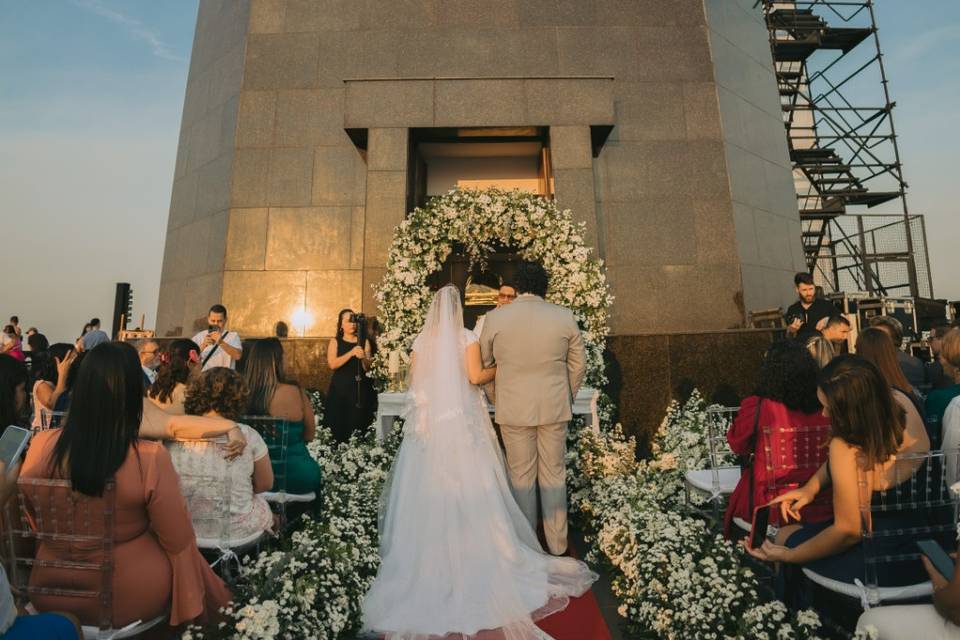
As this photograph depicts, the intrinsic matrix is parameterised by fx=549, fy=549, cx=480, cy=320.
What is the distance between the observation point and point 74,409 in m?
2.48

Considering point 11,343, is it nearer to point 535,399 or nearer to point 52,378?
point 52,378

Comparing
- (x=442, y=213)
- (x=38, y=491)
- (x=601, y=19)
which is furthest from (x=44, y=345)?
(x=601, y=19)

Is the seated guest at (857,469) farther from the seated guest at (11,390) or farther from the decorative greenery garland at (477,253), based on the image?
the decorative greenery garland at (477,253)

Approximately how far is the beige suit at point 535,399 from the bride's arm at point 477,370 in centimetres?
31

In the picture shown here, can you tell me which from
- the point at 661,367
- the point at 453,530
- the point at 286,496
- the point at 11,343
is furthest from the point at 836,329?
the point at 11,343

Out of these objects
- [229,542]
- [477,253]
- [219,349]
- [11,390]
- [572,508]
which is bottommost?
[572,508]

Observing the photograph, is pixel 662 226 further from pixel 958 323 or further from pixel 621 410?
pixel 958 323

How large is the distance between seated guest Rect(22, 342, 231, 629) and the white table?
4230mm

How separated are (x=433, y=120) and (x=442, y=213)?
224cm

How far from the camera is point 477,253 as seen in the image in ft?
27.0

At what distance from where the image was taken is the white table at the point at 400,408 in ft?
22.5

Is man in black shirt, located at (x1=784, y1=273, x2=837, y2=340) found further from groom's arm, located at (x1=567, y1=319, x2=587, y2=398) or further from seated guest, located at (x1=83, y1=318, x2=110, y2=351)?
seated guest, located at (x1=83, y1=318, x2=110, y2=351)

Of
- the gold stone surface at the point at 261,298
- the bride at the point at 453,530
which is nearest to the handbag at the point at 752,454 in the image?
the bride at the point at 453,530

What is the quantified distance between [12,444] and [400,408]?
15.7 ft
